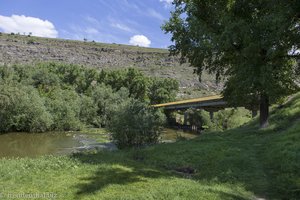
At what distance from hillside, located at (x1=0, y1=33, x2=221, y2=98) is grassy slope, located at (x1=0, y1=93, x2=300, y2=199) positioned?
11285cm

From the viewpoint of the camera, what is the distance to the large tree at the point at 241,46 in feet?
67.4

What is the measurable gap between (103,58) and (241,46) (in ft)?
441

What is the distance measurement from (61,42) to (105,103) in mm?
93960

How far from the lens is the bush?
25875 mm

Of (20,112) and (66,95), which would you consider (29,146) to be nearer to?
(20,112)

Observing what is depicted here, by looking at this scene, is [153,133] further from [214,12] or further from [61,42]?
[61,42]

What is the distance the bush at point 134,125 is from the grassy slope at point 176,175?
739 centimetres

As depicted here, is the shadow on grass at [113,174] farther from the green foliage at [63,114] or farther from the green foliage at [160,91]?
the green foliage at [160,91]

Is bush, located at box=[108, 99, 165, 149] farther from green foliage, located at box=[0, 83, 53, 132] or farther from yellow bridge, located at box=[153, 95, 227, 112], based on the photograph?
yellow bridge, located at box=[153, 95, 227, 112]

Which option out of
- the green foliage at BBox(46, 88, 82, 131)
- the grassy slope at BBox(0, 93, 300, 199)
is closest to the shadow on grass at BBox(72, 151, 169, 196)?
the grassy slope at BBox(0, 93, 300, 199)

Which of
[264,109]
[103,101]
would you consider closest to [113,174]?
[264,109]

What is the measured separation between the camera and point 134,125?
2589cm

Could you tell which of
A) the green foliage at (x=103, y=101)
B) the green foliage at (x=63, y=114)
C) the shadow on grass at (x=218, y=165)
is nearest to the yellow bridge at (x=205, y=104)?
the green foliage at (x=103, y=101)

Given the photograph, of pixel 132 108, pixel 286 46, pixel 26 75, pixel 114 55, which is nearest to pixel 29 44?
pixel 114 55
